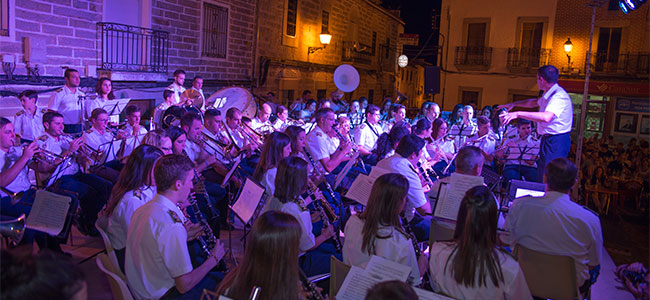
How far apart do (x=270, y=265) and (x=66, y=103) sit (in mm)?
6373

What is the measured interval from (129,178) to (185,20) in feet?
25.9

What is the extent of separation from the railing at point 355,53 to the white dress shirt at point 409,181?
15293 mm

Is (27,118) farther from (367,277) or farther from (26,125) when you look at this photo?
(367,277)

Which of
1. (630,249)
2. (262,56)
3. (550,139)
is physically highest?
(262,56)

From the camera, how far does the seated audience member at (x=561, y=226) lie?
330cm

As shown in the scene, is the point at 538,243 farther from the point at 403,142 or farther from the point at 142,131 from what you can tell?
the point at 142,131

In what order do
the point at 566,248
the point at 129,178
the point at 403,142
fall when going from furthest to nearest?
1. the point at 403,142
2. the point at 129,178
3. the point at 566,248

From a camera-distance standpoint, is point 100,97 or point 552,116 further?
point 100,97

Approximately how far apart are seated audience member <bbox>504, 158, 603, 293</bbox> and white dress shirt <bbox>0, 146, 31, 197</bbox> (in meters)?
4.53

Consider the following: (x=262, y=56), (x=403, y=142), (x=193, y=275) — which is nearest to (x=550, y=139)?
(x=403, y=142)

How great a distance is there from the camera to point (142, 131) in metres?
6.61

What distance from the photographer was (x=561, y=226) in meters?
3.29

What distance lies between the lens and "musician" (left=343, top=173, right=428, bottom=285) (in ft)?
9.95

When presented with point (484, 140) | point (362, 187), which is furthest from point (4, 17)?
point (484, 140)
